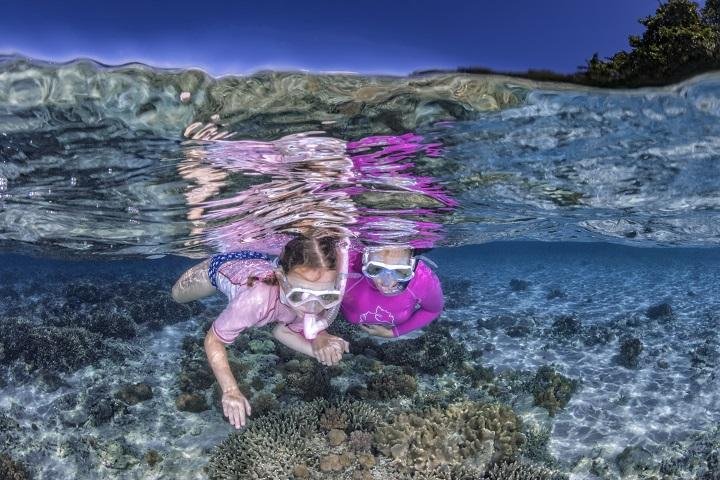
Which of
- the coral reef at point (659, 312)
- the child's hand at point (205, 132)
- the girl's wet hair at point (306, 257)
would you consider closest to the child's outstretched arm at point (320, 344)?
the girl's wet hair at point (306, 257)

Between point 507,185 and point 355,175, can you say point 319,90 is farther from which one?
point 507,185

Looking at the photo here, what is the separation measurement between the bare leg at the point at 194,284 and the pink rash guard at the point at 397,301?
10.0 feet

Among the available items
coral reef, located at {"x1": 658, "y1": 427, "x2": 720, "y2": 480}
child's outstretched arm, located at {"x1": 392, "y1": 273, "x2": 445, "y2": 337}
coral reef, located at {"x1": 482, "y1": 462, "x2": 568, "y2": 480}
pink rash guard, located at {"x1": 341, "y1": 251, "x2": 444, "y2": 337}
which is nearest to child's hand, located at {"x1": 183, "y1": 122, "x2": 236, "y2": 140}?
pink rash guard, located at {"x1": 341, "y1": 251, "x2": 444, "y2": 337}

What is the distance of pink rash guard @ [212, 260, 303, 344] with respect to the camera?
23.3 feet

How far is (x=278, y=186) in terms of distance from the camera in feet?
32.1

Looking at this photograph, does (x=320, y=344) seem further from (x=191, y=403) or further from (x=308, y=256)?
(x=191, y=403)

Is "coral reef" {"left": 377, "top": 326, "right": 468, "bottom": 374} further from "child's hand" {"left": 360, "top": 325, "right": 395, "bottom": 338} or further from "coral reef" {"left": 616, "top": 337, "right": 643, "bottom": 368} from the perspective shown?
"coral reef" {"left": 616, "top": 337, "right": 643, "bottom": 368}

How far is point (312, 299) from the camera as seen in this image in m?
7.33

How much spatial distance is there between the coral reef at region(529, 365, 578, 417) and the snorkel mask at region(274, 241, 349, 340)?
6.05 m

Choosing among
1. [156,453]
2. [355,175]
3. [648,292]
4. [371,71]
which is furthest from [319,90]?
[648,292]

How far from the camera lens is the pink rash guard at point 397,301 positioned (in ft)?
32.1

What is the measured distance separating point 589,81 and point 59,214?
1316cm

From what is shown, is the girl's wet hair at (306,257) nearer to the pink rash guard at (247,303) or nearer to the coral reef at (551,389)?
the pink rash guard at (247,303)

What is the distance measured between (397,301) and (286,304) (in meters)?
2.84
